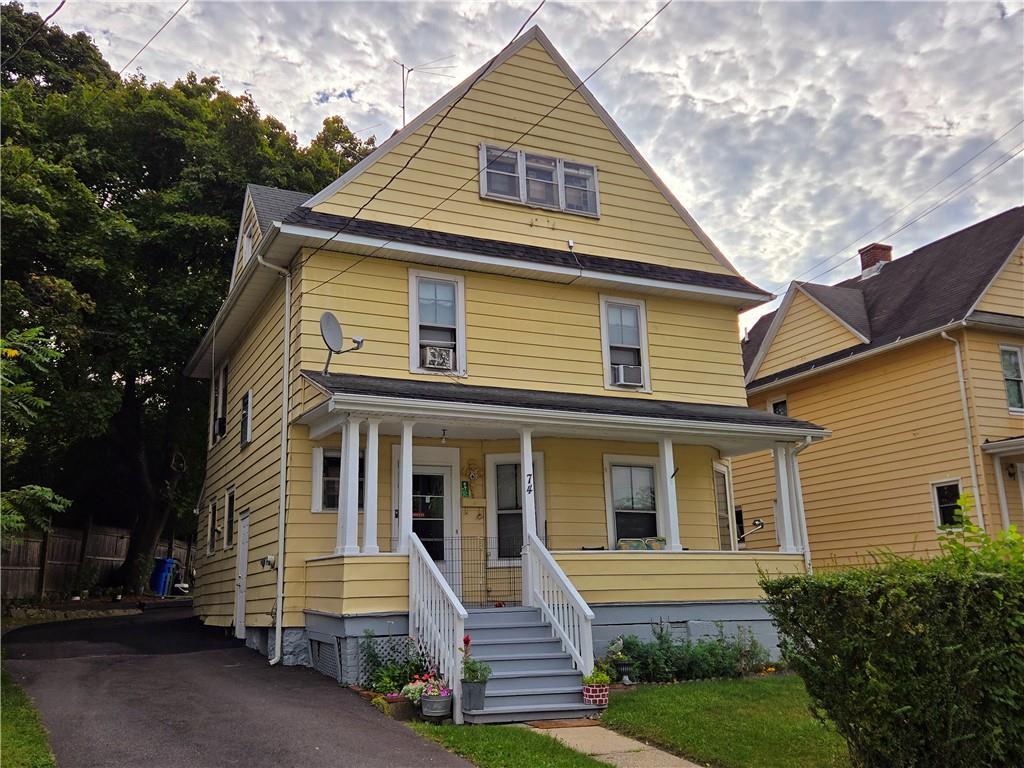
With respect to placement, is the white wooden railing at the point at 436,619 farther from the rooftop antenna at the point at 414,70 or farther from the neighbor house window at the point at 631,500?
the rooftop antenna at the point at 414,70

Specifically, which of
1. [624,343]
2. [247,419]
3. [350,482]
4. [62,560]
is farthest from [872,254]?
[62,560]

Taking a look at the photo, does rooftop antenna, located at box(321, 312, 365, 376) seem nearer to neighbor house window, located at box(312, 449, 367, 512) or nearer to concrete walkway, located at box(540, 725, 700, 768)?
neighbor house window, located at box(312, 449, 367, 512)

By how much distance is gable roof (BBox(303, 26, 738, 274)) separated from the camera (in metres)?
13.5

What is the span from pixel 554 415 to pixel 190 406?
47.9ft

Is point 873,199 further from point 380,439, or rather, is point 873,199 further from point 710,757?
point 710,757

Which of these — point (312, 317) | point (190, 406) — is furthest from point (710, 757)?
point (190, 406)

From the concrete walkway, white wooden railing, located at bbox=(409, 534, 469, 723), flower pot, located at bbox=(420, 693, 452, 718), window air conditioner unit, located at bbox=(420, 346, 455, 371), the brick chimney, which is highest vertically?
the brick chimney

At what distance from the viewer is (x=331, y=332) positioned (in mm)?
11562

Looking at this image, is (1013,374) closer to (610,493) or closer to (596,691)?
(610,493)

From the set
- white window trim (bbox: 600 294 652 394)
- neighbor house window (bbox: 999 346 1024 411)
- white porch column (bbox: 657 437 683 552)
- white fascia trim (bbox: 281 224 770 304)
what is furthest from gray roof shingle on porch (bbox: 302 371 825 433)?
neighbor house window (bbox: 999 346 1024 411)

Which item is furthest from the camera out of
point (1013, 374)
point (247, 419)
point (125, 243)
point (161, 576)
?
point (161, 576)

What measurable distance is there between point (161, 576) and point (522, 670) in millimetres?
21833

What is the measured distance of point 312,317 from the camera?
1232 centimetres

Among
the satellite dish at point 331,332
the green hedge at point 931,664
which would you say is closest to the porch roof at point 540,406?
the satellite dish at point 331,332
